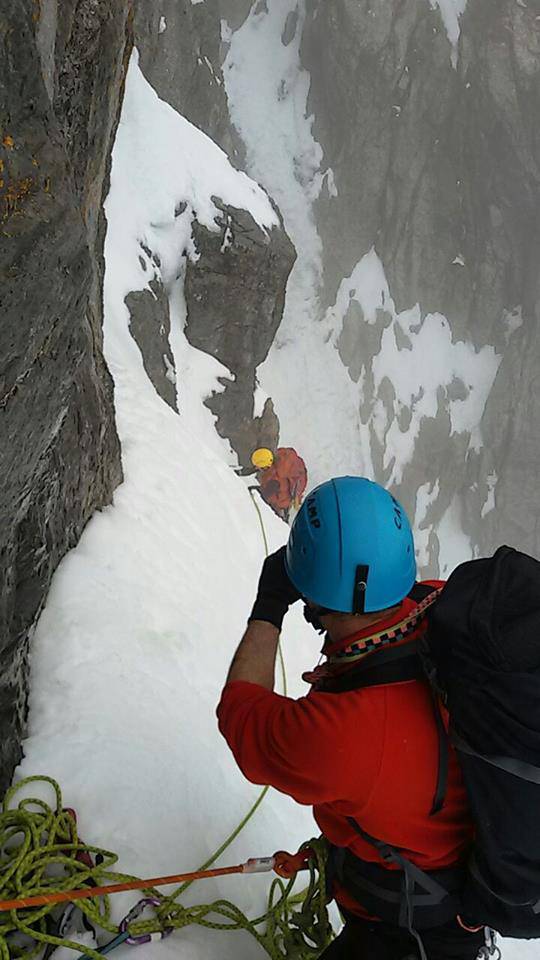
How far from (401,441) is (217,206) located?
1331cm

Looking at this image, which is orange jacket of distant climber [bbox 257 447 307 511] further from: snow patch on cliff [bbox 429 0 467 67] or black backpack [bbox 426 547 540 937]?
snow patch on cliff [bbox 429 0 467 67]

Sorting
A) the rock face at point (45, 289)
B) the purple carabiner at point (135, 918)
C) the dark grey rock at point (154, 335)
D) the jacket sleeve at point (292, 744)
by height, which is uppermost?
the dark grey rock at point (154, 335)

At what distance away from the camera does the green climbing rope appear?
1921mm

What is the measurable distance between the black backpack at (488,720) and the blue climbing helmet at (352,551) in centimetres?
16

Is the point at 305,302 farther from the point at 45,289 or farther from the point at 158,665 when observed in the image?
the point at 45,289

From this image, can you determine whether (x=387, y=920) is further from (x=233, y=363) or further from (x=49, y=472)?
(x=233, y=363)

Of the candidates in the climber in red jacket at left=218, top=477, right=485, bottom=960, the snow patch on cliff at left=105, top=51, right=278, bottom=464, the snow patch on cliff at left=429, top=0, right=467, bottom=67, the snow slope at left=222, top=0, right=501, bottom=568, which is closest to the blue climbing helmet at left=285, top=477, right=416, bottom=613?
the climber in red jacket at left=218, top=477, right=485, bottom=960

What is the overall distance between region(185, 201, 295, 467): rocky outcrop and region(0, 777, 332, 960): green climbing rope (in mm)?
9343

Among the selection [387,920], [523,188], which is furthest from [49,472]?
[523,188]

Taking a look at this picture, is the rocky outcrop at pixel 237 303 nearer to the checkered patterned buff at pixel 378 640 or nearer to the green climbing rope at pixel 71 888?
the green climbing rope at pixel 71 888

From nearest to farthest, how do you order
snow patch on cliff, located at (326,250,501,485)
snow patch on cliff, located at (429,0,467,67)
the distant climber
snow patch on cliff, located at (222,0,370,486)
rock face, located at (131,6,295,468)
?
rock face, located at (131,6,295,468)
the distant climber
snow patch on cliff, located at (222,0,370,486)
snow patch on cliff, located at (429,0,467,67)
snow patch on cliff, located at (326,250,501,485)

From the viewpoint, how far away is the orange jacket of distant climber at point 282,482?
1118 cm

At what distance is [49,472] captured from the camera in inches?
115

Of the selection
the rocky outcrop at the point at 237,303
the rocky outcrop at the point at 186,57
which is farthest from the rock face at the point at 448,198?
the rocky outcrop at the point at 237,303
